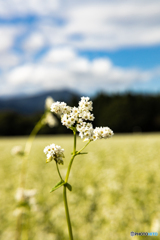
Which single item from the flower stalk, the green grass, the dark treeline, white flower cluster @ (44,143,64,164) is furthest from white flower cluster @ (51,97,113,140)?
the dark treeline

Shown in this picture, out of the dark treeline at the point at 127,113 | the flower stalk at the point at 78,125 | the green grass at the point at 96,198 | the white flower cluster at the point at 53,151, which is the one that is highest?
the dark treeline at the point at 127,113

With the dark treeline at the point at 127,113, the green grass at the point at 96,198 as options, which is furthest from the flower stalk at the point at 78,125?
the dark treeline at the point at 127,113

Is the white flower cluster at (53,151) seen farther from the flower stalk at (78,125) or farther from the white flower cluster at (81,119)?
the white flower cluster at (81,119)

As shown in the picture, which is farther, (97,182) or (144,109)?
(144,109)

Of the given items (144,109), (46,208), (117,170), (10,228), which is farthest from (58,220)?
(144,109)

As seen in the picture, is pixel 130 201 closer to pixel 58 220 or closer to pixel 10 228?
pixel 58 220

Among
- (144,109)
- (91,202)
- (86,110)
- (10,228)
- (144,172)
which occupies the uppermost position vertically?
(144,109)
